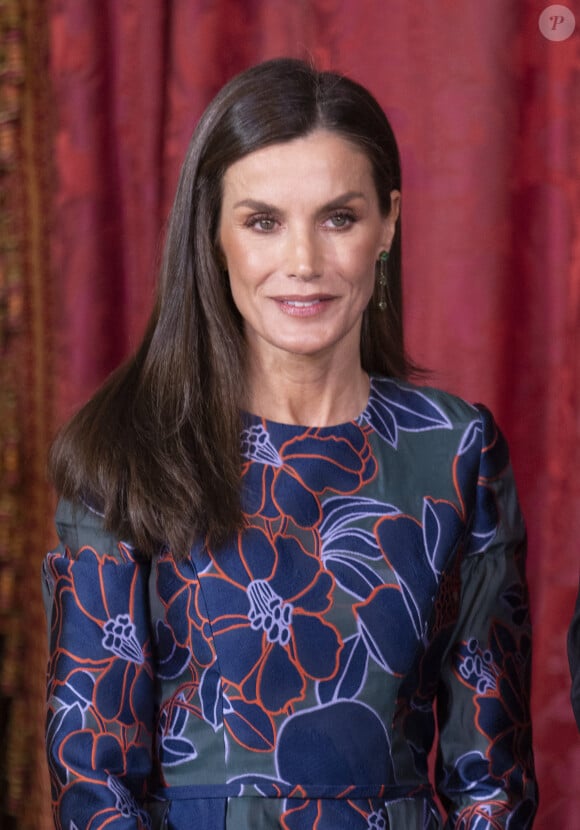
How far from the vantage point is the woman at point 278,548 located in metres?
1.21

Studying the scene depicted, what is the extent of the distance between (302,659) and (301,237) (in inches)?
16.4

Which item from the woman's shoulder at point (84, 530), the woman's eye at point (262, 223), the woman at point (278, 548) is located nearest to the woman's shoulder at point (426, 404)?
the woman at point (278, 548)

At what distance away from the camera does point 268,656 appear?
1.23 meters

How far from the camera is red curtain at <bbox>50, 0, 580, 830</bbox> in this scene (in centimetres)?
175

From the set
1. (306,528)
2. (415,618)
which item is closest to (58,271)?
(306,528)

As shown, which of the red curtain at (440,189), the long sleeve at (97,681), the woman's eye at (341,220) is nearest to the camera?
the long sleeve at (97,681)

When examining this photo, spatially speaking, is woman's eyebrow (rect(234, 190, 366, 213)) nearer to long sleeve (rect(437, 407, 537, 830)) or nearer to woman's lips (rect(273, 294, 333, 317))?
woman's lips (rect(273, 294, 333, 317))

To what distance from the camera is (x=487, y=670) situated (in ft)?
4.35

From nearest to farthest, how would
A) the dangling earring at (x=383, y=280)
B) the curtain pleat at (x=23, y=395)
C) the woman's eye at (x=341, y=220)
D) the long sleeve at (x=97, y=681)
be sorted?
the long sleeve at (x=97, y=681) < the woman's eye at (x=341, y=220) < the dangling earring at (x=383, y=280) < the curtain pleat at (x=23, y=395)

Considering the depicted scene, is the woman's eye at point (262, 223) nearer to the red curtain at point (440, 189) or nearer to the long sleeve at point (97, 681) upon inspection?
the long sleeve at point (97, 681)

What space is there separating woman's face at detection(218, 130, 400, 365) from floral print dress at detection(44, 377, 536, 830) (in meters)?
0.12
